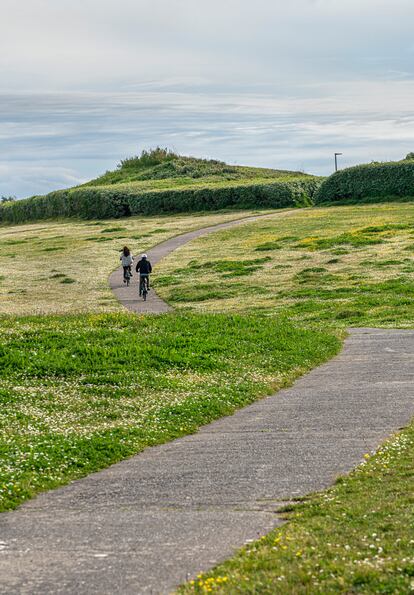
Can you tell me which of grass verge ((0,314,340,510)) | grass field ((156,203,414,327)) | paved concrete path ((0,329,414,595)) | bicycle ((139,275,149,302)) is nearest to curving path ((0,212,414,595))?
paved concrete path ((0,329,414,595))

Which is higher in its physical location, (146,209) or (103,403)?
(146,209)

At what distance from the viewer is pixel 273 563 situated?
8.34 meters

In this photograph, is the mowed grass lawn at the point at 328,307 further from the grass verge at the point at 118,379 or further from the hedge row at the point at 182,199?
the hedge row at the point at 182,199

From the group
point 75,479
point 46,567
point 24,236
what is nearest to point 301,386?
point 75,479

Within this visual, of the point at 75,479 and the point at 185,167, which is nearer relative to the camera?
the point at 75,479

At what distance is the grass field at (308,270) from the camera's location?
1353 inches

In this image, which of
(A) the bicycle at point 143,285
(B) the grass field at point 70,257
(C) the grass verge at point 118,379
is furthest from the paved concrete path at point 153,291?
(C) the grass verge at point 118,379

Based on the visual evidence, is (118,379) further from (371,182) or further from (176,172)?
(176,172)

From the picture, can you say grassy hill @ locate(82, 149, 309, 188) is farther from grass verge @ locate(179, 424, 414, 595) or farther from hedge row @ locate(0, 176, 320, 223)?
grass verge @ locate(179, 424, 414, 595)

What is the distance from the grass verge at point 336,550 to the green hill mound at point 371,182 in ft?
239

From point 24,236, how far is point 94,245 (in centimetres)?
1786

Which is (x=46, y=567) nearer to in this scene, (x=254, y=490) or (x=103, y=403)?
(x=254, y=490)

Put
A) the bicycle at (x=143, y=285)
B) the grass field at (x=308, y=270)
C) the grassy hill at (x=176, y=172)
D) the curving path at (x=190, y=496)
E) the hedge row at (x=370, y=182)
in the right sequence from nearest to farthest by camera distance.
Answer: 1. the curving path at (x=190, y=496)
2. the grass field at (x=308, y=270)
3. the bicycle at (x=143, y=285)
4. the hedge row at (x=370, y=182)
5. the grassy hill at (x=176, y=172)

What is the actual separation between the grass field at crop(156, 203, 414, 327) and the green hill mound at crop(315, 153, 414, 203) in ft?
31.3
